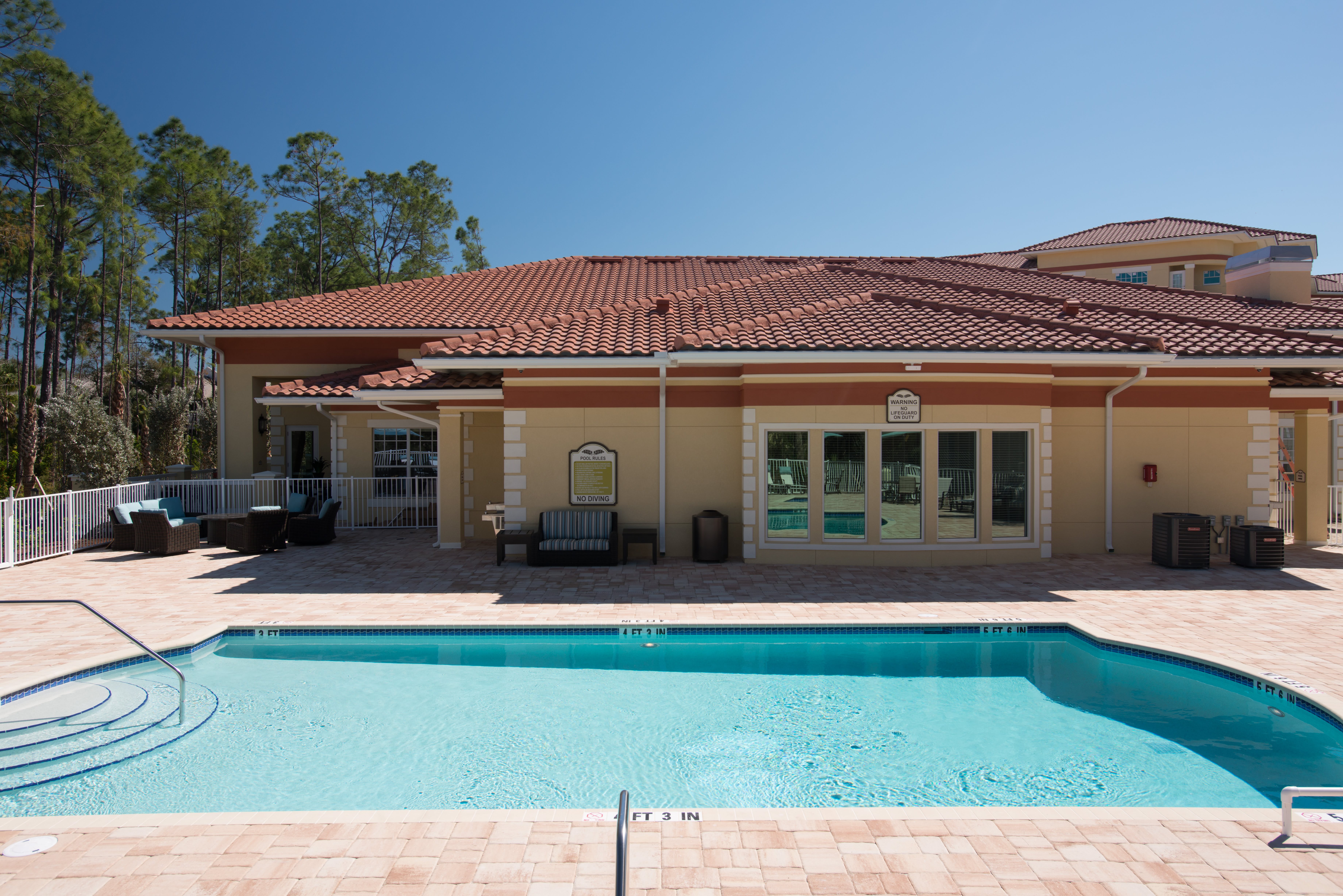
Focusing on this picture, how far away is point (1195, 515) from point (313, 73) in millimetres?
30240

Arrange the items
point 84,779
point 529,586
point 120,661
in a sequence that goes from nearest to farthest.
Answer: point 84,779, point 120,661, point 529,586

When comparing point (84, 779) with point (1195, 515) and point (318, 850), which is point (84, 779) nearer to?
point (318, 850)

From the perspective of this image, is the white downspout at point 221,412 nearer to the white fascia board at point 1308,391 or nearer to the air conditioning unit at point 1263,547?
the air conditioning unit at point 1263,547

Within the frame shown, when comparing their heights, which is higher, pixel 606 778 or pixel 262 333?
pixel 262 333

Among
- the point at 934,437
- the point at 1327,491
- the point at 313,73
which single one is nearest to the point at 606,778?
the point at 934,437

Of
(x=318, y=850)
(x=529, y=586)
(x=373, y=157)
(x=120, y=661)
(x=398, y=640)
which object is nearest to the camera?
(x=318, y=850)

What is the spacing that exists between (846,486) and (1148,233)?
25.9 meters

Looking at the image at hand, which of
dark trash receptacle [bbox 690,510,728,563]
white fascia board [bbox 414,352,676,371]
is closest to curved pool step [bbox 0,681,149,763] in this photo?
white fascia board [bbox 414,352,676,371]

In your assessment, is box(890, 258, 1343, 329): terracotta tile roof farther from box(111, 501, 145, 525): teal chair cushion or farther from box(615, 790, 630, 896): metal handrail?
box(111, 501, 145, 525): teal chair cushion

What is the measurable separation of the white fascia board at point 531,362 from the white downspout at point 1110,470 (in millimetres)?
8020

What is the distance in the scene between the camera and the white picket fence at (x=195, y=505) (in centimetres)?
1235

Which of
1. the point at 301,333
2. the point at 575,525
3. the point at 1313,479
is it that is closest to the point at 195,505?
the point at 301,333

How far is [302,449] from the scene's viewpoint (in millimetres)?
20656

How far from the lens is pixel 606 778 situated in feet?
17.8
